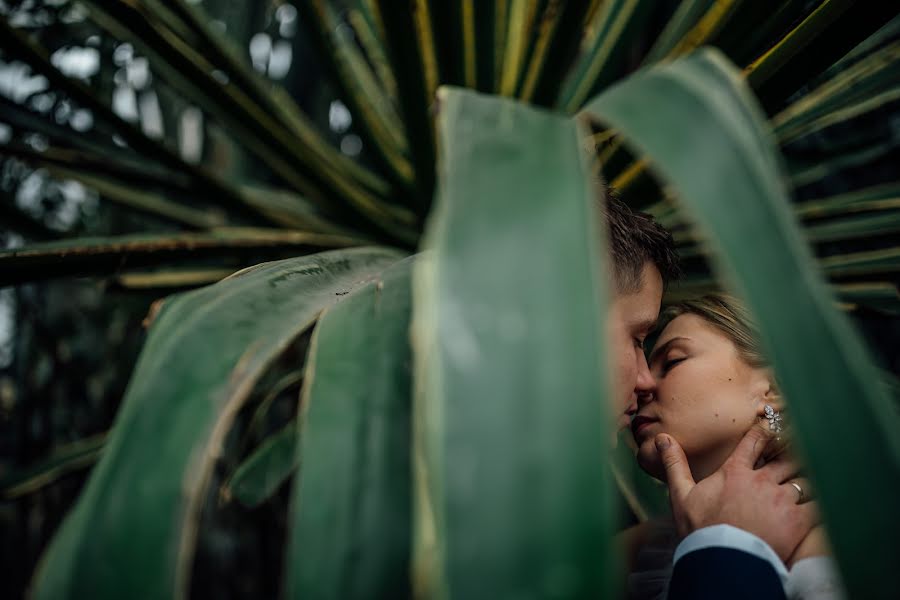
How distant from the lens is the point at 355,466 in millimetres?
261

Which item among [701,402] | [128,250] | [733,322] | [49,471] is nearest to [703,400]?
[701,402]

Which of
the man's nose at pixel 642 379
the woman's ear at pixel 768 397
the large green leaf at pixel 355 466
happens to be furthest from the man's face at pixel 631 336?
the large green leaf at pixel 355 466

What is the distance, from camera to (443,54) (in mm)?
→ 663

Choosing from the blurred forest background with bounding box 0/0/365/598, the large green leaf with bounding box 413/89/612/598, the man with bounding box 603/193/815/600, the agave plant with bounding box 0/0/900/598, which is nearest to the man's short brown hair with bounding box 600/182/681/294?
the man with bounding box 603/193/815/600

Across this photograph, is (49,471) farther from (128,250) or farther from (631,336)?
(631,336)

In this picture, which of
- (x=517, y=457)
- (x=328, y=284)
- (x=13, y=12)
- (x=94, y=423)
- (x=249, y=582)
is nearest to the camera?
(x=517, y=457)

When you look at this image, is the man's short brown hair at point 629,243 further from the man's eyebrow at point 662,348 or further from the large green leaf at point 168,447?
the large green leaf at point 168,447

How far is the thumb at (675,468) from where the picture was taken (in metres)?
0.53

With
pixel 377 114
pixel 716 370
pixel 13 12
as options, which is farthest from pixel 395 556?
pixel 13 12

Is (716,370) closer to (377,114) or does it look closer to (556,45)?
(556,45)

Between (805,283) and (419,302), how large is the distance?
134 mm

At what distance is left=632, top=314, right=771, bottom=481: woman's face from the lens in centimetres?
59

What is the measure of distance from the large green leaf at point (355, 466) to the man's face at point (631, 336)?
0.29m

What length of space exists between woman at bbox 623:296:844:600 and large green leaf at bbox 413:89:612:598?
0.43 m
